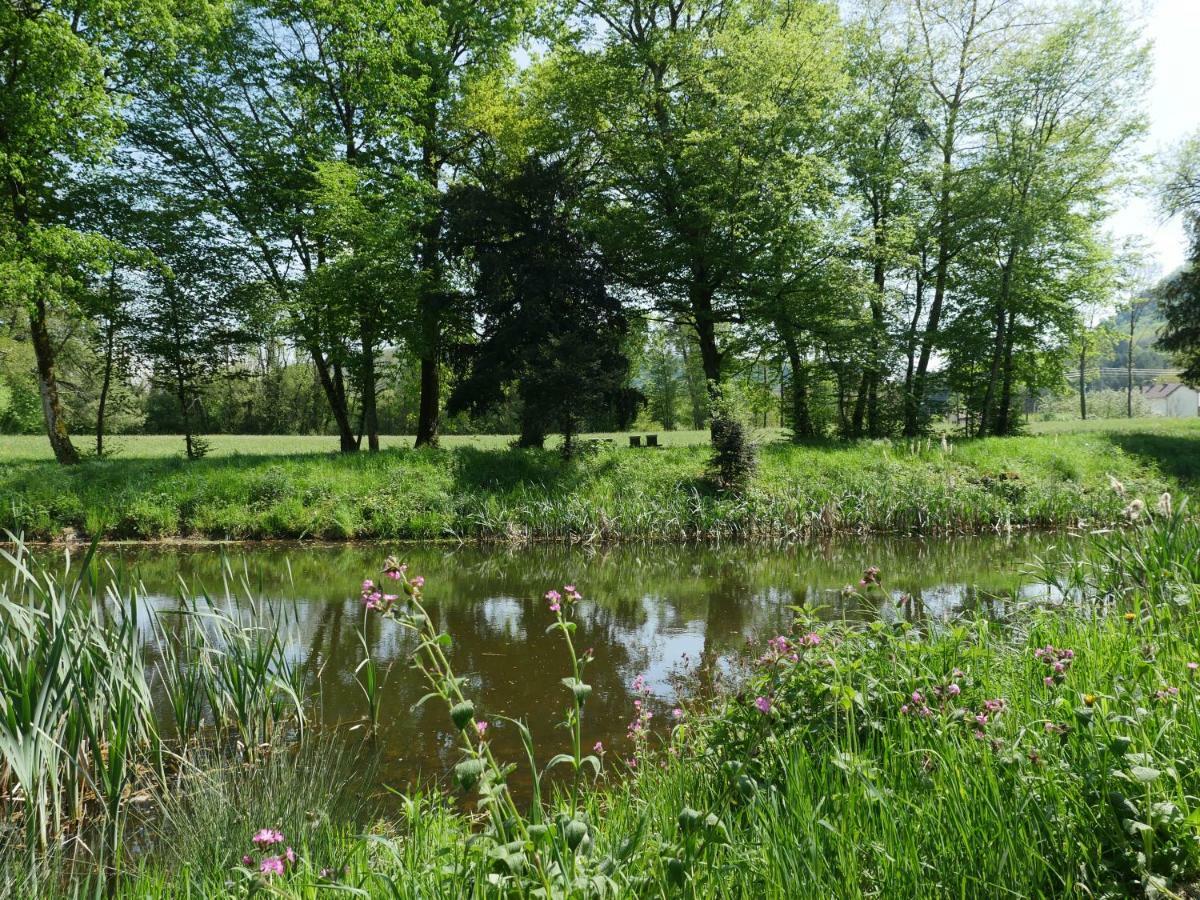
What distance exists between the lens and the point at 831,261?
18906 mm

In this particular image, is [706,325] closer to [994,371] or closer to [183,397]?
[994,371]

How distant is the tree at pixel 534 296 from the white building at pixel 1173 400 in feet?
279

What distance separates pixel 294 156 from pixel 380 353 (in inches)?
216

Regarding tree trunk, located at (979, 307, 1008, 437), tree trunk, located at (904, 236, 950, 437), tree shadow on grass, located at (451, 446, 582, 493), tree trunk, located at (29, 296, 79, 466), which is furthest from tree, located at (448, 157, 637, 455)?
tree trunk, located at (979, 307, 1008, 437)

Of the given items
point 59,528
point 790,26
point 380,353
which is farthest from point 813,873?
point 790,26

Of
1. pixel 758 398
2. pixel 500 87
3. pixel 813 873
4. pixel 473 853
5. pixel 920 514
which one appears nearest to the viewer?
pixel 813 873

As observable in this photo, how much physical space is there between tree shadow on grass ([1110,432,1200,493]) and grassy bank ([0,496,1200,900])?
58.0 feet

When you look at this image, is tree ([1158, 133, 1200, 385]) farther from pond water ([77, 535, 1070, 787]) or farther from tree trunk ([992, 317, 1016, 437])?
pond water ([77, 535, 1070, 787])

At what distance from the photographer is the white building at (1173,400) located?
261 ft

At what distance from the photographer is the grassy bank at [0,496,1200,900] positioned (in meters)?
2.15

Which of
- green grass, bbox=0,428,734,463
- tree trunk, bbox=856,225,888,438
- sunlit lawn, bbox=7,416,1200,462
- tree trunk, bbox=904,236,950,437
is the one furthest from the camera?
green grass, bbox=0,428,734,463

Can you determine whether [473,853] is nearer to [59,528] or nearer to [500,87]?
[59,528]

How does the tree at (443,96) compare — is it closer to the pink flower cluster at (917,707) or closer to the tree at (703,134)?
the tree at (703,134)

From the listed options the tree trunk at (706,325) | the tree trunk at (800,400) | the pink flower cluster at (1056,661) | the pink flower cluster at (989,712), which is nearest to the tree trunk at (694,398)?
the tree trunk at (800,400)
